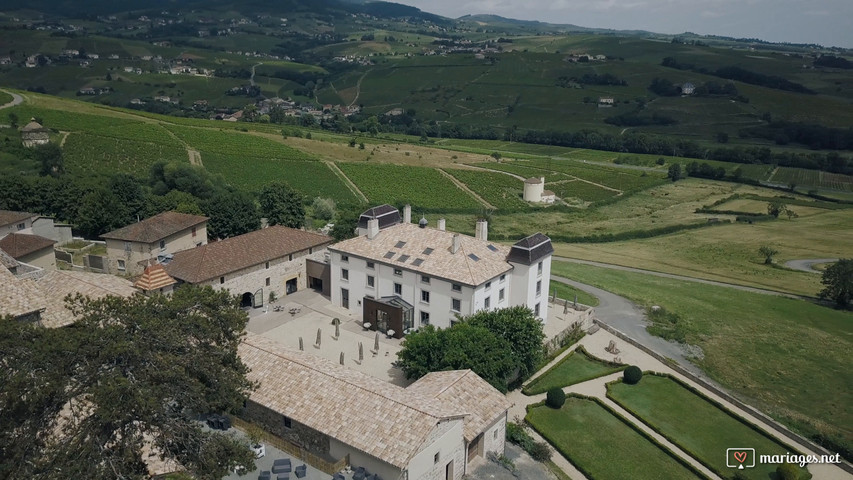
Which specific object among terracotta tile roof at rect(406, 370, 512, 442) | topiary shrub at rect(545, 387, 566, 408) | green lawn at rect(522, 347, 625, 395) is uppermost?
terracotta tile roof at rect(406, 370, 512, 442)

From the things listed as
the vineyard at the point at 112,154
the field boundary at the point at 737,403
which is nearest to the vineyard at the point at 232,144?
the vineyard at the point at 112,154

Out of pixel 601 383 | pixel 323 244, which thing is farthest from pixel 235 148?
pixel 601 383

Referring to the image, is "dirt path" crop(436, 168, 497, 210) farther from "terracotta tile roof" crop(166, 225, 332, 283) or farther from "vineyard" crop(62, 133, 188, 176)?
"terracotta tile roof" crop(166, 225, 332, 283)

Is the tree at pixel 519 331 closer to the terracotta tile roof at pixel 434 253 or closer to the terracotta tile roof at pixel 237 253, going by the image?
the terracotta tile roof at pixel 434 253

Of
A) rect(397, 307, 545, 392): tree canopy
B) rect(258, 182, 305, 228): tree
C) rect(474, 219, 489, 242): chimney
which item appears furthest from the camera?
rect(258, 182, 305, 228): tree

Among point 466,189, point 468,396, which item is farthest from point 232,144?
point 468,396

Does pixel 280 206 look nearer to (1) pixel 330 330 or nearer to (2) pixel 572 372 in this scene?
(1) pixel 330 330

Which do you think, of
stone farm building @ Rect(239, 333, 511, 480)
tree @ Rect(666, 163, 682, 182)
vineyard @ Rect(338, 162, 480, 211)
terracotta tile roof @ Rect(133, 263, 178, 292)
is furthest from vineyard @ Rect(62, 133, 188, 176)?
tree @ Rect(666, 163, 682, 182)
